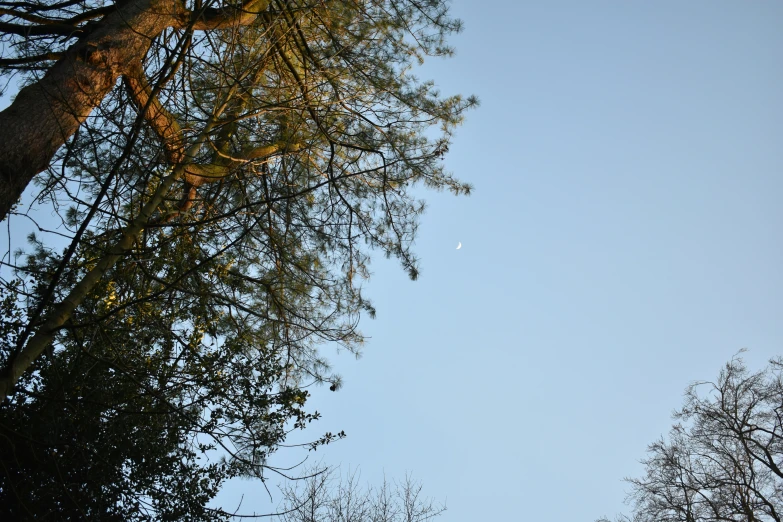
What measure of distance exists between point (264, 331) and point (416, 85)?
2.47 m

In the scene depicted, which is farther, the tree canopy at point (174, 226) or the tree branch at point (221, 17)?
the tree branch at point (221, 17)

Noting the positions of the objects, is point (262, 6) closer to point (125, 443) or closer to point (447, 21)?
point (447, 21)

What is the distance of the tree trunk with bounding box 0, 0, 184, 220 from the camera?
2.45 metres

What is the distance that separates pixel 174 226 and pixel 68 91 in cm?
83

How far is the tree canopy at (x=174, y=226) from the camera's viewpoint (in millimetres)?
2568

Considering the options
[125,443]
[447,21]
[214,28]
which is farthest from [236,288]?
[447,21]

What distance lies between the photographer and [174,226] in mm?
3104

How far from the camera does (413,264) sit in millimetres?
4531

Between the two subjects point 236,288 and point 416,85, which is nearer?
point 236,288

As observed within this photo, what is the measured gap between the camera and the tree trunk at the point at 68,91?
245 cm

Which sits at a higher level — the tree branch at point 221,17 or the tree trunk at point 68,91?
the tree branch at point 221,17

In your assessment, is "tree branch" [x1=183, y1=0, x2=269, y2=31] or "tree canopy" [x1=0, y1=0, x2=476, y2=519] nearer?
"tree canopy" [x1=0, y1=0, x2=476, y2=519]

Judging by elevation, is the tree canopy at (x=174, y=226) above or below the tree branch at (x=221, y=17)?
below

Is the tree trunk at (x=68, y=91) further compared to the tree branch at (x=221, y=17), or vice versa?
the tree branch at (x=221, y=17)
